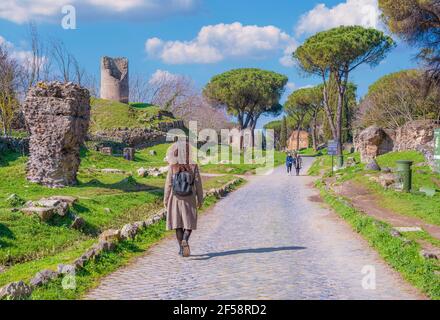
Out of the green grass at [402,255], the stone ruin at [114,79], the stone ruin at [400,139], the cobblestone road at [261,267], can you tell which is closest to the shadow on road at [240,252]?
the cobblestone road at [261,267]

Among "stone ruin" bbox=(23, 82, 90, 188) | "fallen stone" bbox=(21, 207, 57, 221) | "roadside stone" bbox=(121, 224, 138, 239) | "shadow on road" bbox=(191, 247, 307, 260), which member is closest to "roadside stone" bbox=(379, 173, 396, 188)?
"stone ruin" bbox=(23, 82, 90, 188)

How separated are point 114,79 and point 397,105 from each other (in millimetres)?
30957

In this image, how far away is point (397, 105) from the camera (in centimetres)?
4966

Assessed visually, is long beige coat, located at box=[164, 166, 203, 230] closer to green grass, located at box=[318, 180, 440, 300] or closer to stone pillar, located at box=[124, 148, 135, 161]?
green grass, located at box=[318, 180, 440, 300]

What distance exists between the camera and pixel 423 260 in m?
8.48

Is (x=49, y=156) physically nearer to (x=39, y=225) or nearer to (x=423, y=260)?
(x=39, y=225)

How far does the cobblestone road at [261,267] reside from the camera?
6.85 meters

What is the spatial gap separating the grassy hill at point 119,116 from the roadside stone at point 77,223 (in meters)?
37.6

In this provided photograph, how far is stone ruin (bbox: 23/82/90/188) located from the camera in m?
19.6

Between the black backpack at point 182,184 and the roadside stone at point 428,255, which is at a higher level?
the black backpack at point 182,184

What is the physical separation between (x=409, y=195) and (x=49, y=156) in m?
12.2

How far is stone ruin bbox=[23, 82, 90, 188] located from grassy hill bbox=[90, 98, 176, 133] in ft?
100

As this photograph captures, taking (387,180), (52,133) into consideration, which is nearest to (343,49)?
(387,180)

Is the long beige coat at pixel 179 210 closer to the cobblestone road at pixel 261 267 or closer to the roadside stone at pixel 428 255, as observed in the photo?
the cobblestone road at pixel 261 267
